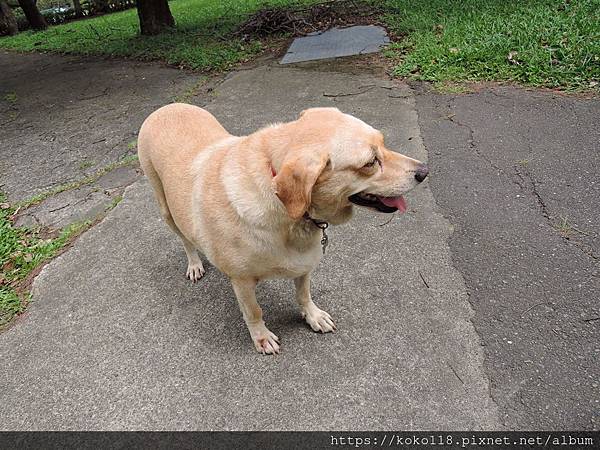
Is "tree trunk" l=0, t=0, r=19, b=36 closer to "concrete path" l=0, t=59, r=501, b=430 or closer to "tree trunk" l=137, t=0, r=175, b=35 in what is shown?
"tree trunk" l=137, t=0, r=175, b=35

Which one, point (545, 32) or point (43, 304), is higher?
point (545, 32)

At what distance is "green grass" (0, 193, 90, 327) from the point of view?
287cm

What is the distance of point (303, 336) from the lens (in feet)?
7.80

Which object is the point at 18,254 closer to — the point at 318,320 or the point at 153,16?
the point at 318,320

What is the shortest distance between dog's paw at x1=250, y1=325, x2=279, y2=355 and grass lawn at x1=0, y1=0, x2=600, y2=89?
14.8ft

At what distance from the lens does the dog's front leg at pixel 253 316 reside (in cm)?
208

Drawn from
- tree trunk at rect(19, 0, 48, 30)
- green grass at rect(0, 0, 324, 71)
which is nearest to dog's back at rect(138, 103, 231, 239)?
green grass at rect(0, 0, 324, 71)

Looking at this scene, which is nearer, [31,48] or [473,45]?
[473,45]

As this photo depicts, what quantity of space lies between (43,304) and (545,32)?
687 cm

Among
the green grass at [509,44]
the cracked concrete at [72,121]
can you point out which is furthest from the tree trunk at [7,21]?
the green grass at [509,44]

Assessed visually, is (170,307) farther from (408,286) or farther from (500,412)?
(500,412)

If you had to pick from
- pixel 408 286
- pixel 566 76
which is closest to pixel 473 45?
pixel 566 76

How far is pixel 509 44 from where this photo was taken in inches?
214

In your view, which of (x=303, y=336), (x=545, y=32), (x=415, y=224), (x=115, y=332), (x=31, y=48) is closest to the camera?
(x=303, y=336)
